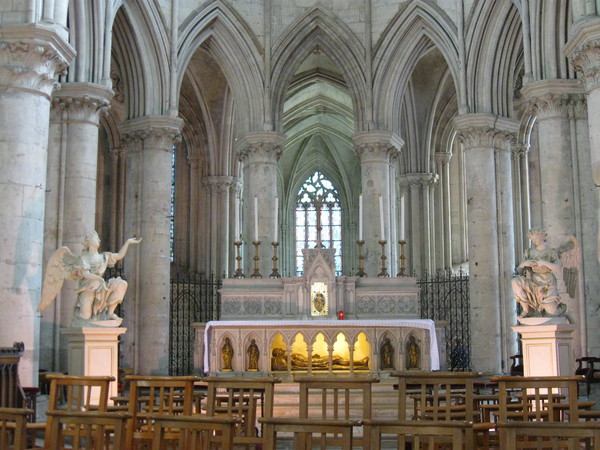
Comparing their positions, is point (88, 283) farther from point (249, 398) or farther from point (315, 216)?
point (315, 216)

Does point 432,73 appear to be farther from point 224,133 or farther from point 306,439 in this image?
point 306,439

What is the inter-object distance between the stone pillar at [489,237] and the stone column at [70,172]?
8.21m

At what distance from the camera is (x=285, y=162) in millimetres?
37938

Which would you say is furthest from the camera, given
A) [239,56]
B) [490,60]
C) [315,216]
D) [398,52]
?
[315,216]

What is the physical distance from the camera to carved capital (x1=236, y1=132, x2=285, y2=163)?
21641 mm

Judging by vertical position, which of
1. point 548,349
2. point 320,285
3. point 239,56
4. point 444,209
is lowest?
point 548,349

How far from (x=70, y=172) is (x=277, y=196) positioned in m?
6.23

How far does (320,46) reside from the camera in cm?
2244

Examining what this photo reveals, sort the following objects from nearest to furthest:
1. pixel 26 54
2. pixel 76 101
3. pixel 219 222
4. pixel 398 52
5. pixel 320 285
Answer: pixel 26 54
pixel 76 101
pixel 320 285
pixel 398 52
pixel 219 222

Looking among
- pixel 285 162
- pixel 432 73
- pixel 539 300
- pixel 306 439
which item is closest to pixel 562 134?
pixel 539 300

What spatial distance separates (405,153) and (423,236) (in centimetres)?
260

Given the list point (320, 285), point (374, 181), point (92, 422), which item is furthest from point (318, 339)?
point (92, 422)

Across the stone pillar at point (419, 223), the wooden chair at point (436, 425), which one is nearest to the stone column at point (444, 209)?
the stone pillar at point (419, 223)

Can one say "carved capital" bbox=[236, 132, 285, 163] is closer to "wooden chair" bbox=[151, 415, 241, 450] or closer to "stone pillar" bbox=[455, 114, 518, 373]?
"stone pillar" bbox=[455, 114, 518, 373]
